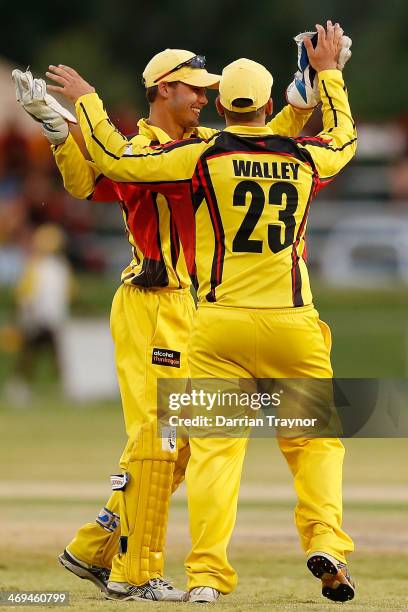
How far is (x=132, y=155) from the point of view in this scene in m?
6.75

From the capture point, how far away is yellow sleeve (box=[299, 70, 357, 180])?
6.81 meters

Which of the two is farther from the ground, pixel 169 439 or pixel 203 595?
pixel 169 439

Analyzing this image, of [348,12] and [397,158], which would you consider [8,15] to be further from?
[397,158]

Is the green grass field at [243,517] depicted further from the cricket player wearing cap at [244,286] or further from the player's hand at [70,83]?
the player's hand at [70,83]

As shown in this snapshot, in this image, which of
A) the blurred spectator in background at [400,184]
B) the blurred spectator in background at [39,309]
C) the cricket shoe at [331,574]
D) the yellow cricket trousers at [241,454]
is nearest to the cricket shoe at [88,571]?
the yellow cricket trousers at [241,454]

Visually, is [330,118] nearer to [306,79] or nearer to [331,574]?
[306,79]

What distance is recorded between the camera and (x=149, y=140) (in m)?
7.15

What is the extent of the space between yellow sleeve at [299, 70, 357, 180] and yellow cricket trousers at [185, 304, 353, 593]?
59 centimetres

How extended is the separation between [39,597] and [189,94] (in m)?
2.22

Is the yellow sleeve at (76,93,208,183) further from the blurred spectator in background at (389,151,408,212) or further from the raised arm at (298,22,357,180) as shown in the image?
the blurred spectator in background at (389,151,408,212)

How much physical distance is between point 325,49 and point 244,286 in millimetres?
1189

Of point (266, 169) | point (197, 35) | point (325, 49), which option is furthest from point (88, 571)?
point (197, 35)

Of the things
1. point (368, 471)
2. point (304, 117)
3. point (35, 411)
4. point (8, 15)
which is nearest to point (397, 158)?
point (8, 15)

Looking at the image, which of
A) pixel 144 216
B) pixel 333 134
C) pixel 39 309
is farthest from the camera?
pixel 39 309
